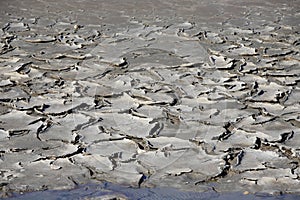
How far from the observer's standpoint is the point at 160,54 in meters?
3.54

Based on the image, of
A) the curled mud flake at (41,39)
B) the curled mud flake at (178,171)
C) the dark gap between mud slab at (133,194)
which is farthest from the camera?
the curled mud flake at (41,39)

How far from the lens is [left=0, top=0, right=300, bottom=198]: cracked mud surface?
205cm

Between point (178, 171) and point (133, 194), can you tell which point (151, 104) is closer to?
point (178, 171)

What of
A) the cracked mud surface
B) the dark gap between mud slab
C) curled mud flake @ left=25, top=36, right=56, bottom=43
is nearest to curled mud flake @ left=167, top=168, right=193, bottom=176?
the cracked mud surface

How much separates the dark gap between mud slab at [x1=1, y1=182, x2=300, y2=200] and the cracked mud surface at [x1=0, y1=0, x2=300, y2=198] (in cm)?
4

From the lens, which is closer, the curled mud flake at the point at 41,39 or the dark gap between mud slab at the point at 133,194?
the dark gap between mud slab at the point at 133,194

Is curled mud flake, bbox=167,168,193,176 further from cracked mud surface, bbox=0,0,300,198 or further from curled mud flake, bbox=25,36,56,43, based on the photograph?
curled mud flake, bbox=25,36,56,43

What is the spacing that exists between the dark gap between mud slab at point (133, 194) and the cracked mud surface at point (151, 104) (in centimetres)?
4

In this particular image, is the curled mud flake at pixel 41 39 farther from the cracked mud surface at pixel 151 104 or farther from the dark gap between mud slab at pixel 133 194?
the dark gap between mud slab at pixel 133 194

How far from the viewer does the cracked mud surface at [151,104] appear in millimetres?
2051

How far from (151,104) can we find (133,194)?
842 mm

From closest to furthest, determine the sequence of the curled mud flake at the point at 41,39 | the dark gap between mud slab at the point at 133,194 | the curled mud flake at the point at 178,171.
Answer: the dark gap between mud slab at the point at 133,194, the curled mud flake at the point at 178,171, the curled mud flake at the point at 41,39

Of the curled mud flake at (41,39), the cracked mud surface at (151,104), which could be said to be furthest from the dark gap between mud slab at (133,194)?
the curled mud flake at (41,39)

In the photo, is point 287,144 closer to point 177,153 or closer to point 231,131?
point 231,131
